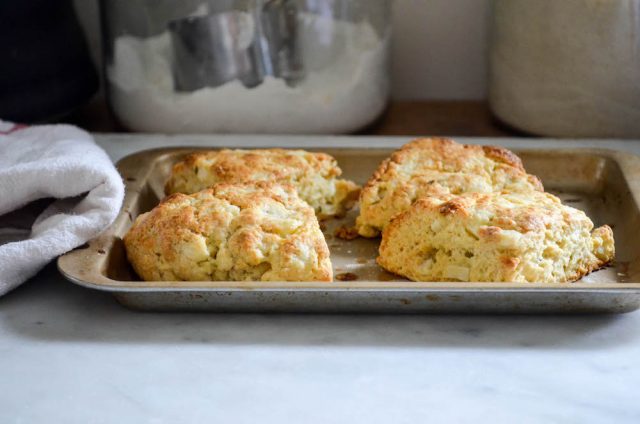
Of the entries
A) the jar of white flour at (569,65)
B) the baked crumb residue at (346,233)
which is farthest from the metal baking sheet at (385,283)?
the jar of white flour at (569,65)

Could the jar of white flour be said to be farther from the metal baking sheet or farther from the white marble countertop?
the white marble countertop

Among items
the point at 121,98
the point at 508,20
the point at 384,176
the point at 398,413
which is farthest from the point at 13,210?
the point at 508,20

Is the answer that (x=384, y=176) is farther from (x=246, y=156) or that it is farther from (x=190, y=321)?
(x=190, y=321)

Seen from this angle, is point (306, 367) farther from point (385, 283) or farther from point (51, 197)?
point (51, 197)

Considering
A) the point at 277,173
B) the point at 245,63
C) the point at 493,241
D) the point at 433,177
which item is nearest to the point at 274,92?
the point at 245,63

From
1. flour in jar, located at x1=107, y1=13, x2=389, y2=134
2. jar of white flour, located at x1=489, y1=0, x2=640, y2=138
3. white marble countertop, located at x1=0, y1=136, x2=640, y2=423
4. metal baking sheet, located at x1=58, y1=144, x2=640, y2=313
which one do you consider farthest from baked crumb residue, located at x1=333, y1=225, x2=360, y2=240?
jar of white flour, located at x1=489, y1=0, x2=640, y2=138
